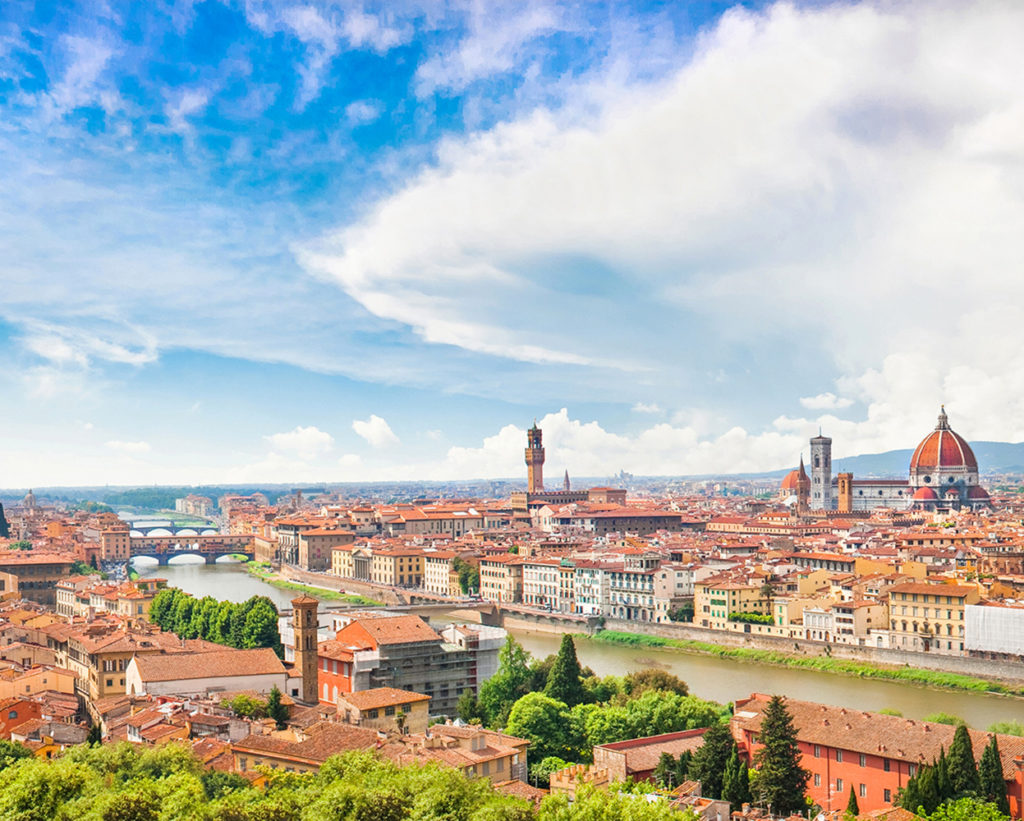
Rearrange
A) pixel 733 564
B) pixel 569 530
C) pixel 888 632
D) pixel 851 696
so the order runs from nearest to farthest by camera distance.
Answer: pixel 851 696 → pixel 888 632 → pixel 733 564 → pixel 569 530

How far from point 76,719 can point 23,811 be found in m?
8.48

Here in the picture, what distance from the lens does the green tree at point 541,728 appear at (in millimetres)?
16328

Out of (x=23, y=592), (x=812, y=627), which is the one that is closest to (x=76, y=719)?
(x=812, y=627)

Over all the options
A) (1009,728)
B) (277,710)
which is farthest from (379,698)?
(1009,728)

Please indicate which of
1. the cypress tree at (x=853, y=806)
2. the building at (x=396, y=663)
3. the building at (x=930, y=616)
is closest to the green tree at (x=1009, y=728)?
the cypress tree at (x=853, y=806)

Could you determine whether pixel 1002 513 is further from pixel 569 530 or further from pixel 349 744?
pixel 349 744

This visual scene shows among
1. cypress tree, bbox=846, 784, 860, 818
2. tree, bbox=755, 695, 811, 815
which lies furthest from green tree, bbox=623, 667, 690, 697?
cypress tree, bbox=846, 784, 860, 818

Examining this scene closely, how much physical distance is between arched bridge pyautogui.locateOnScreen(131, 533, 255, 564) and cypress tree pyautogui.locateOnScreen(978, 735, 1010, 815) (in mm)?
53359

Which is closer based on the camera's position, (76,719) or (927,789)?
(927,789)

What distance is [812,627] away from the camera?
28.0 meters

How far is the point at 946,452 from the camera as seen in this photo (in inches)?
2687

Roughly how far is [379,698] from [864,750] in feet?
23.2

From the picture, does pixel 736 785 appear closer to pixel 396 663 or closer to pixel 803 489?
pixel 396 663

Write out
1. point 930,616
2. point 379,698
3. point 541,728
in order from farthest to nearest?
point 930,616, point 379,698, point 541,728
